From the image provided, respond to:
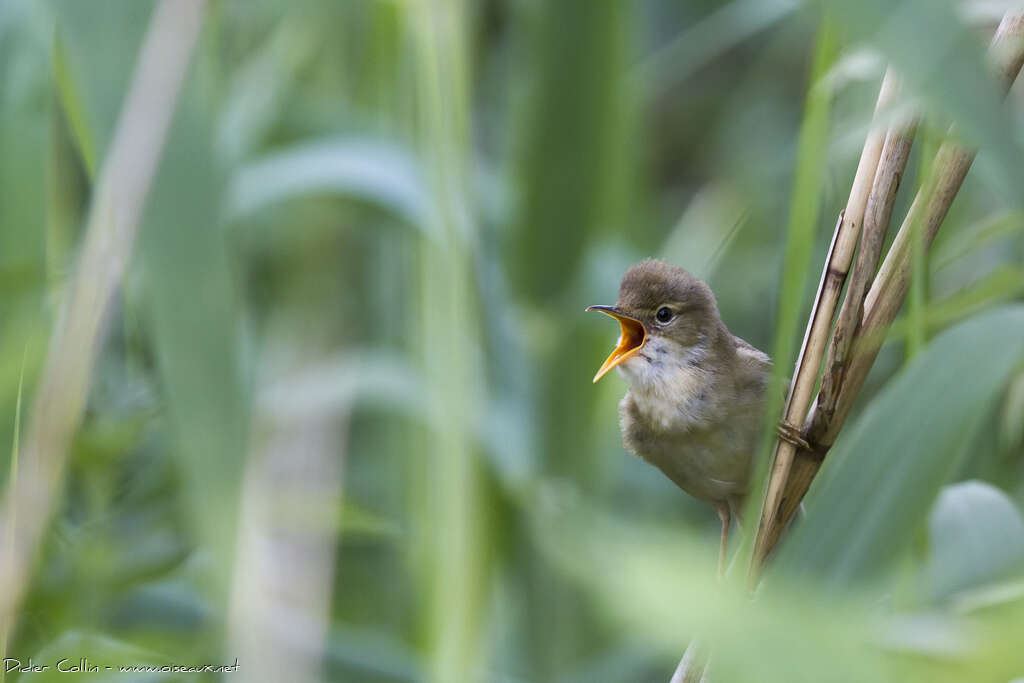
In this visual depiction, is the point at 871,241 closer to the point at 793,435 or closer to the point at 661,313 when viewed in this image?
the point at 793,435

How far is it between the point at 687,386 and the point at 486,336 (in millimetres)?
429

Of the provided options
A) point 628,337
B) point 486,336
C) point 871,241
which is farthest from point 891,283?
point 486,336

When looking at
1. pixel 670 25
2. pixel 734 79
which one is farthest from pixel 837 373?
pixel 734 79

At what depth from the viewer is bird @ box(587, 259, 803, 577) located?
1.46m

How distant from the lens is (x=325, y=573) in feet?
4.90

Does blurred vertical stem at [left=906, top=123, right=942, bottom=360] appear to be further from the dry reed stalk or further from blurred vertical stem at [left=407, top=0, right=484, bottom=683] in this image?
the dry reed stalk

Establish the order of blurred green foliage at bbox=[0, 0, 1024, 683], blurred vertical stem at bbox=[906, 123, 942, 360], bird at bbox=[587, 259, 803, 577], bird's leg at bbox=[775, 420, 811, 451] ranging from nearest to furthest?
1. blurred green foliage at bbox=[0, 0, 1024, 683]
2. blurred vertical stem at bbox=[906, 123, 942, 360]
3. bird's leg at bbox=[775, 420, 811, 451]
4. bird at bbox=[587, 259, 803, 577]

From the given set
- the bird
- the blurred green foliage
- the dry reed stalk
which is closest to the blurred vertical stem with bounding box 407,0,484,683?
the blurred green foliage

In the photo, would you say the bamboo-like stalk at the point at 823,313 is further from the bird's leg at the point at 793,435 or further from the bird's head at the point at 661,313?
the bird's head at the point at 661,313

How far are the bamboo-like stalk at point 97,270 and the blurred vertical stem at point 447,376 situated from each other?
31 cm

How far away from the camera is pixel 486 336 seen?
1823 mm

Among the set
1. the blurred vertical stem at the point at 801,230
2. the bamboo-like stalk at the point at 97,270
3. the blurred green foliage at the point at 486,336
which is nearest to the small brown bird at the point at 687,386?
the blurred green foliage at the point at 486,336

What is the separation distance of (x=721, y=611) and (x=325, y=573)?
3.22ft

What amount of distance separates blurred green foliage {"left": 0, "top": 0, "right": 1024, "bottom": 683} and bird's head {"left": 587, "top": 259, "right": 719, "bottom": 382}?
0.45 ft
